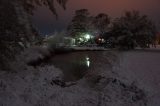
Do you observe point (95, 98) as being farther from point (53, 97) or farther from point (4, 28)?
point (4, 28)

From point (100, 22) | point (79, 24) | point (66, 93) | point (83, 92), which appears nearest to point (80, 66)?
point (83, 92)

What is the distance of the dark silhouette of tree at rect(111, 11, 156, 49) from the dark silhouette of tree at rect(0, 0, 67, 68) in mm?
32460

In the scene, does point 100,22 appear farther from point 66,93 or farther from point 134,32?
point 66,93

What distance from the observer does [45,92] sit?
40.5 ft

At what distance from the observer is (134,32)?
44.4 metres

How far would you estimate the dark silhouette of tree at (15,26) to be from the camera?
9902 millimetres

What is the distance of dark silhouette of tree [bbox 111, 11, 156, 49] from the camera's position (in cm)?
4369

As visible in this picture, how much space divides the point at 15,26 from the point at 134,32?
116ft

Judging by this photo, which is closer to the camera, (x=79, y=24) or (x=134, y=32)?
(x=134, y=32)

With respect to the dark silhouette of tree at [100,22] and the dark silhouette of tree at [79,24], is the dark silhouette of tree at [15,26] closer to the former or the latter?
the dark silhouette of tree at [79,24]

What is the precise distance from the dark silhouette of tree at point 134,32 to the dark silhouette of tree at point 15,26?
32.5 m

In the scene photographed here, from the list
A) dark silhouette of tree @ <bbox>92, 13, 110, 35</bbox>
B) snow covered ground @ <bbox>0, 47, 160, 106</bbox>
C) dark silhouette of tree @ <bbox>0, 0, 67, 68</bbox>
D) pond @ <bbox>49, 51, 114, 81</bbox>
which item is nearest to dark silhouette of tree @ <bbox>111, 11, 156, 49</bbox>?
pond @ <bbox>49, 51, 114, 81</bbox>

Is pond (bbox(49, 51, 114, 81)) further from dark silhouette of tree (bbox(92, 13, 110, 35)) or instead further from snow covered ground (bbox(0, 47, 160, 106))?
dark silhouette of tree (bbox(92, 13, 110, 35))

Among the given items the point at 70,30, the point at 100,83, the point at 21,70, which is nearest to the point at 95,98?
the point at 100,83
